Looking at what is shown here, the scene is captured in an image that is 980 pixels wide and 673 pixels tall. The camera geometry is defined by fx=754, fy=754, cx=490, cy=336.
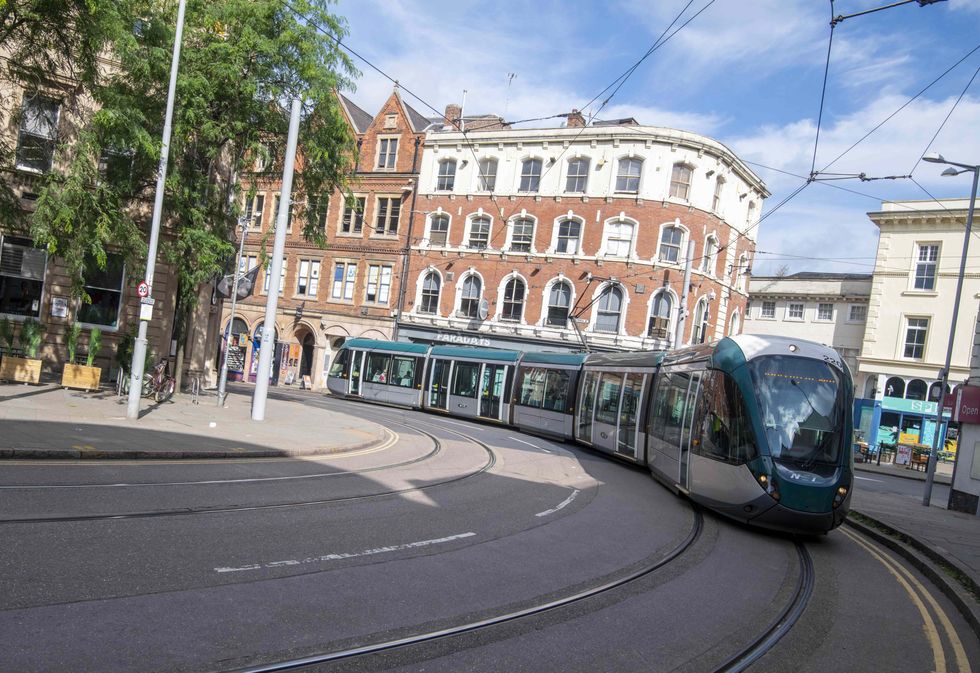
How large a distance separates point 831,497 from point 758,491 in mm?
985

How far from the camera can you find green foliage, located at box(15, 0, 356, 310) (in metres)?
16.4

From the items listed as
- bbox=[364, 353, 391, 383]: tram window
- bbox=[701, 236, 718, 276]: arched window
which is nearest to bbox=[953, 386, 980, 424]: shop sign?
bbox=[364, 353, 391, 383]: tram window

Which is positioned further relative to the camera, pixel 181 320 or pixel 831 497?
pixel 181 320

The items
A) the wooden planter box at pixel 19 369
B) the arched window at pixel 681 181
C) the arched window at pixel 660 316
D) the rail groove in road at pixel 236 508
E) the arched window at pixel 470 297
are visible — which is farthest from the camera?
the arched window at pixel 470 297

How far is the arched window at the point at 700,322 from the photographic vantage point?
37.2m

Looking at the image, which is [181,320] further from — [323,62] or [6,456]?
[6,456]

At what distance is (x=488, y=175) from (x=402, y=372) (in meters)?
14.1

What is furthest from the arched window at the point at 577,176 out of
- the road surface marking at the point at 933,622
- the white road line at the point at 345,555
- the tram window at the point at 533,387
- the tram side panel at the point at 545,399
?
the white road line at the point at 345,555

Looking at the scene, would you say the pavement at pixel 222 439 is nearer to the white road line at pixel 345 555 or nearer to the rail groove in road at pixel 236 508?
the rail groove in road at pixel 236 508

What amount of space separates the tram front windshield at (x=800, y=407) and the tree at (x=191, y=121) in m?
13.5

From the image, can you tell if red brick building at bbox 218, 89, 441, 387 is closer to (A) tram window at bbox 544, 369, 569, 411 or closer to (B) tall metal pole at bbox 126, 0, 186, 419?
(A) tram window at bbox 544, 369, 569, 411

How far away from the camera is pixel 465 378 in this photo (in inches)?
1102

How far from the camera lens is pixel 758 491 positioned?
10.4m

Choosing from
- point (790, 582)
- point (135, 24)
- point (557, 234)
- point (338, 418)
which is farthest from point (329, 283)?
point (790, 582)
